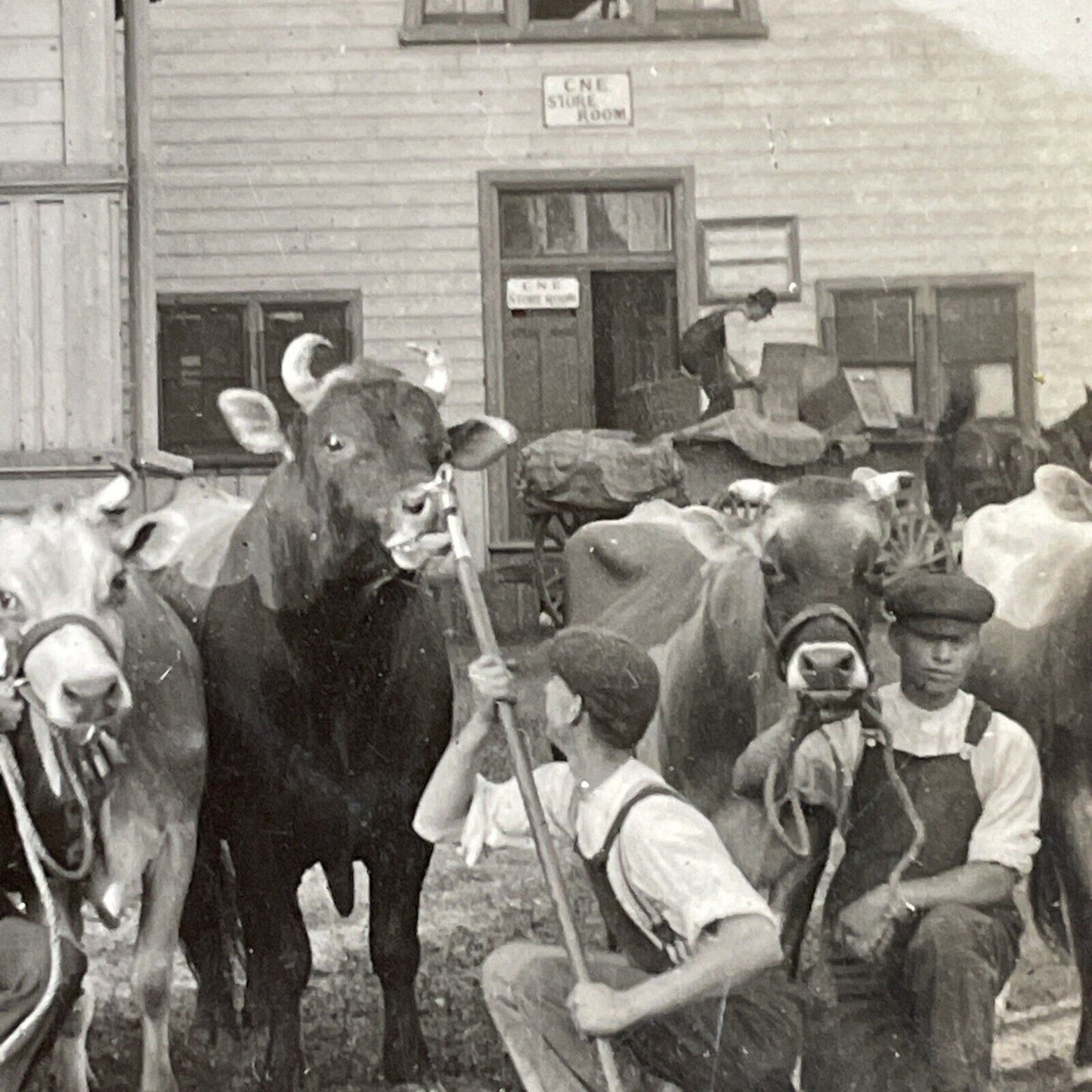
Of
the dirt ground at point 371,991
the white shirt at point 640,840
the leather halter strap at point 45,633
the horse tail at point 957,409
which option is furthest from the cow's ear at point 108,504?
the horse tail at point 957,409

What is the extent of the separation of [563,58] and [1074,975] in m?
2.14

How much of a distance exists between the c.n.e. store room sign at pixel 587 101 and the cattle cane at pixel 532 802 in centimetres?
94

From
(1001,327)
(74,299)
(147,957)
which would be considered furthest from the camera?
(1001,327)

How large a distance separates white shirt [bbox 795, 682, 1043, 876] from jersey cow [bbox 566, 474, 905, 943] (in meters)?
0.10

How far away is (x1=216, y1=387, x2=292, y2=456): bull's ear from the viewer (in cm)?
361

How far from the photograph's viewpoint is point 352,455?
3.53 metres

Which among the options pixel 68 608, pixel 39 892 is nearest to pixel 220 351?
pixel 68 608

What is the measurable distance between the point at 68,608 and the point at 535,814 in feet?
2.84

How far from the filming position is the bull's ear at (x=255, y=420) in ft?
11.8

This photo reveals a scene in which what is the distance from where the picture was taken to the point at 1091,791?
402 cm

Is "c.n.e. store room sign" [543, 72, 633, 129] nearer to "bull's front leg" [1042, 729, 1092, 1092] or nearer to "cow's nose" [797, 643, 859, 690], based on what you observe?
"cow's nose" [797, 643, 859, 690]

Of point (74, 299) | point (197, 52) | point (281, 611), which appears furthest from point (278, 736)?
point (197, 52)

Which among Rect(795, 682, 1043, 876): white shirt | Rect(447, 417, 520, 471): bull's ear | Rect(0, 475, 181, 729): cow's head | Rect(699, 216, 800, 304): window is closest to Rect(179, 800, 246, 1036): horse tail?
Rect(0, 475, 181, 729): cow's head

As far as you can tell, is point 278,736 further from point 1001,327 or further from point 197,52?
point 1001,327
